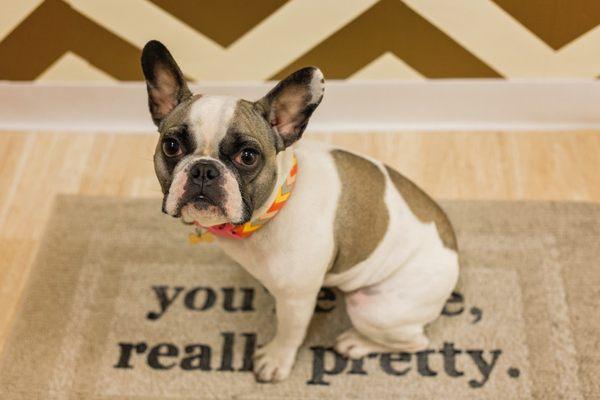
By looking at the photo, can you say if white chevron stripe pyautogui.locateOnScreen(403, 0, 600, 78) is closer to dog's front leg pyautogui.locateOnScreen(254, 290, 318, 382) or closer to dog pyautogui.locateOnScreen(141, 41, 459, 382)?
dog pyautogui.locateOnScreen(141, 41, 459, 382)

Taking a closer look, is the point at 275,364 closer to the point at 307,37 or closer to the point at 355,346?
the point at 355,346

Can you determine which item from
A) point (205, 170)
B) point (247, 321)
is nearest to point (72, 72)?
point (247, 321)

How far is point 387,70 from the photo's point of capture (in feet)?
9.62

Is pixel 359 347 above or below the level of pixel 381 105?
below

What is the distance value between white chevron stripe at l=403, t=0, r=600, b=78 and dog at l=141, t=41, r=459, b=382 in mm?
876

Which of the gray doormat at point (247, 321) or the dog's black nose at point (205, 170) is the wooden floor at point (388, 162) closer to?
the gray doormat at point (247, 321)

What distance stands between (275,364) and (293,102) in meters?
1.09

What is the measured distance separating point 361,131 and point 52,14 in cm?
138

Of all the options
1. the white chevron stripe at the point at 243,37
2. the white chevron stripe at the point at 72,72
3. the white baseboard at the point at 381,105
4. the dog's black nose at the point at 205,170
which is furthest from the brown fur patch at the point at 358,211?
the white chevron stripe at the point at 72,72

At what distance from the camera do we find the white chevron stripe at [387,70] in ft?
9.48

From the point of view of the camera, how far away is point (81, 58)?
2941mm

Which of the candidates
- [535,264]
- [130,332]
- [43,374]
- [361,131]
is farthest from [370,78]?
[43,374]

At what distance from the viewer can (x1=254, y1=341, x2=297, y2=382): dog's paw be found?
2.41 m

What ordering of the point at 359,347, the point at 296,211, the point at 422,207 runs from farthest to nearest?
the point at 359,347 < the point at 422,207 < the point at 296,211
